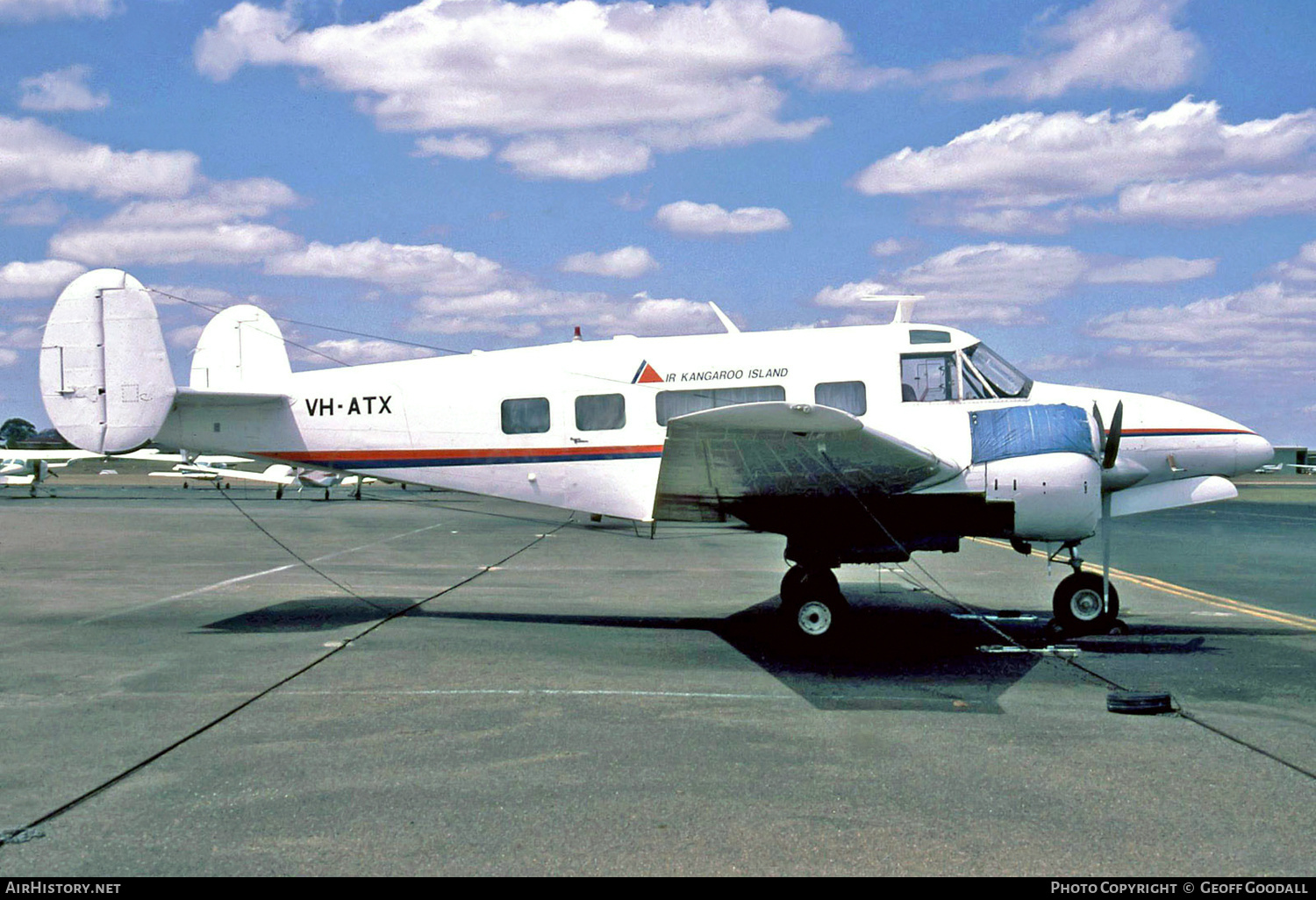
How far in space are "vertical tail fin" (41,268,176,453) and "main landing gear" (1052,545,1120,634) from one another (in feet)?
36.7

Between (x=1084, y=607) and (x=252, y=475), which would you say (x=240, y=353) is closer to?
(x=1084, y=607)

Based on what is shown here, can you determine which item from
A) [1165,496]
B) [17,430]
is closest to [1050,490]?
[1165,496]

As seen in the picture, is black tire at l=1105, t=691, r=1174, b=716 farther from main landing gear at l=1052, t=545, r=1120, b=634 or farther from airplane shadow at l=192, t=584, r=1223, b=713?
main landing gear at l=1052, t=545, r=1120, b=634

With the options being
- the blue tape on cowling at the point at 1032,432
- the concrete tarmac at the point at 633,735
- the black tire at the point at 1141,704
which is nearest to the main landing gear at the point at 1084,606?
the concrete tarmac at the point at 633,735

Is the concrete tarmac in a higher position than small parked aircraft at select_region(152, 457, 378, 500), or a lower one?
lower

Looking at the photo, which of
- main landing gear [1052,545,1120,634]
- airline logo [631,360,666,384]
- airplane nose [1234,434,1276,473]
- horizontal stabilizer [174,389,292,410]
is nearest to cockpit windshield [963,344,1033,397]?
main landing gear [1052,545,1120,634]

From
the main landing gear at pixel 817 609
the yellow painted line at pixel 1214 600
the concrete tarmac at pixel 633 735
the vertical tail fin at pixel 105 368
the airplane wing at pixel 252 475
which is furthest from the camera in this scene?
the airplane wing at pixel 252 475

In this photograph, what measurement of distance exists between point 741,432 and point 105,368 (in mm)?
8516

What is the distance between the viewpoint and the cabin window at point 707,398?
41.0 ft

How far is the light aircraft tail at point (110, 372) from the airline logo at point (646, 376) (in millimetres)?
4686

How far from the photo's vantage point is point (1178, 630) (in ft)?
41.7

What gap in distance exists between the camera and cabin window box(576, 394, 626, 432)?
12.8 metres

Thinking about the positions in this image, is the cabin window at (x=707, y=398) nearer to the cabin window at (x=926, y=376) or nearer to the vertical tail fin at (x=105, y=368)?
the cabin window at (x=926, y=376)

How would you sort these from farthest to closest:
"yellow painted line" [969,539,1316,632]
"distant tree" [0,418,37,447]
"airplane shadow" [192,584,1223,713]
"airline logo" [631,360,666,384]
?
"distant tree" [0,418,37,447]
"yellow painted line" [969,539,1316,632]
"airline logo" [631,360,666,384]
"airplane shadow" [192,584,1223,713]
